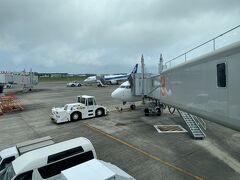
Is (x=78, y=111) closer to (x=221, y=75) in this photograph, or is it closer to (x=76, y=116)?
(x=76, y=116)

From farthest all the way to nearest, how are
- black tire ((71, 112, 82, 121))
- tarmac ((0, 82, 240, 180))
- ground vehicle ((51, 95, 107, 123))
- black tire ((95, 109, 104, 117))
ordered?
black tire ((95, 109, 104, 117)) → black tire ((71, 112, 82, 121)) → ground vehicle ((51, 95, 107, 123)) → tarmac ((0, 82, 240, 180))

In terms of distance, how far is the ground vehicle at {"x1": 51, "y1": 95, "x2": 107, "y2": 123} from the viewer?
22.6 m

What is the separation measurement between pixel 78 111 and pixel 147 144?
11.1 m

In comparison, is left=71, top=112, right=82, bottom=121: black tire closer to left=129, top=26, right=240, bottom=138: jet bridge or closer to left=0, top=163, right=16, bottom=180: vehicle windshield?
left=0, top=163, right=16, bottom=180: vehicle windshield

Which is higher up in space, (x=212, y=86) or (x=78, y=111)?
(x=212, y=86)

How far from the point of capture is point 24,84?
6081 cm

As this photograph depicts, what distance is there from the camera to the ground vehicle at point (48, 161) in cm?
862

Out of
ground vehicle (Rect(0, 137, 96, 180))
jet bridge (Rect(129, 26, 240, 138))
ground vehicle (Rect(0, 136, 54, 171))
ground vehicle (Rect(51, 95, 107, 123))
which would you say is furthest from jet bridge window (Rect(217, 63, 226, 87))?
ground vehicle (Rect(51, 95, 107, 123))

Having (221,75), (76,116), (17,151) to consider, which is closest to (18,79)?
(76,116)

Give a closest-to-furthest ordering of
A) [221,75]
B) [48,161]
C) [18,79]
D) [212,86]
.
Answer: [221,75], [212,86], [48,161], [18,79]

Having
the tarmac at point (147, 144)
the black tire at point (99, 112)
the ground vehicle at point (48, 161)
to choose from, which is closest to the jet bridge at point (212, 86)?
the tarmac at point (147, 144)

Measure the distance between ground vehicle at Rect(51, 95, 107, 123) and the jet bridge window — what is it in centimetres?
1892

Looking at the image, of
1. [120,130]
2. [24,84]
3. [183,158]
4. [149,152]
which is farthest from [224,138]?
[24,84]

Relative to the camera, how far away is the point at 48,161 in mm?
9141
